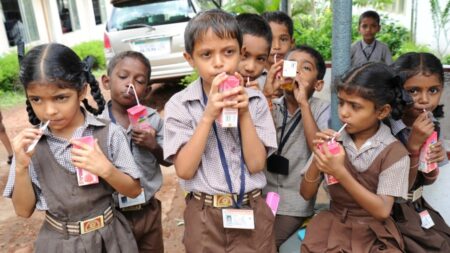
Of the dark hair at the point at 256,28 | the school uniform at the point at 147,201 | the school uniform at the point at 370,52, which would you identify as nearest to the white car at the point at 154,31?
the school uniform at the point at 370,52

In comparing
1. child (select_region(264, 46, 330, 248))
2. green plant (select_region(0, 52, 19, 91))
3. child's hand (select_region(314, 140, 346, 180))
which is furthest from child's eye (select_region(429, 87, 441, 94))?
green plant (select_region(0, 52, 19, 91))

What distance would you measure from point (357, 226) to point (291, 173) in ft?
1.93

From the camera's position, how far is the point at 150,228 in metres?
2.32

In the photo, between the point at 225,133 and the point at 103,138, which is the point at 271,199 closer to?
the point at 225,133

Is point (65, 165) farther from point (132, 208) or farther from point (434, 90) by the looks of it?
point (434, 90)

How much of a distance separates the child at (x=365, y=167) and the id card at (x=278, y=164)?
39 centimetres

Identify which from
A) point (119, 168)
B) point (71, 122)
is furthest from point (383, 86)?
point (71, 122)

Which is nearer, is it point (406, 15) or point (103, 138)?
point (103, 138)

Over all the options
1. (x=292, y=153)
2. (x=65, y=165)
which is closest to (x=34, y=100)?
(x=65, y=165)

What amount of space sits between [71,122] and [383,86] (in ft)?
4.80

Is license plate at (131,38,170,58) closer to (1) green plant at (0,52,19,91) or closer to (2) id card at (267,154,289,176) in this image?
(1) green plant at (0,52,19,91)

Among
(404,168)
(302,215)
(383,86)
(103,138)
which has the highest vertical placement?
(383,86)

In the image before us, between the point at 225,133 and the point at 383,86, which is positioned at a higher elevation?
the point at 383,86

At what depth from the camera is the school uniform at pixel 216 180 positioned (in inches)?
69.6
